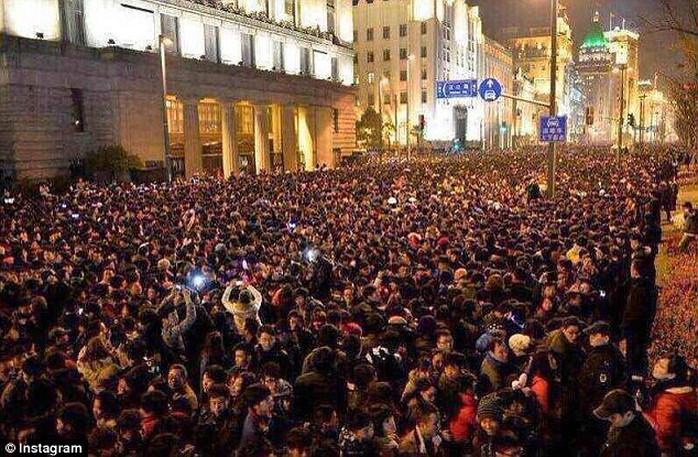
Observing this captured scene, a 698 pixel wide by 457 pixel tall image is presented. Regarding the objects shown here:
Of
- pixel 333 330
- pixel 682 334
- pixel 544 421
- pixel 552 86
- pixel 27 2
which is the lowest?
pixel 682 334

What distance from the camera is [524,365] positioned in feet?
22.2

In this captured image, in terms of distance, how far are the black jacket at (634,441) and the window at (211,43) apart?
44.9 m

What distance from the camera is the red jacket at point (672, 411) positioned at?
536 centimetres

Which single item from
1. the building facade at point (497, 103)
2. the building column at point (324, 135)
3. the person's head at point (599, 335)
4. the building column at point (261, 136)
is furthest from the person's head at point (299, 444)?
the building facade at point (497, 103)

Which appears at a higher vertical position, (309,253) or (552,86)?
(552,86)

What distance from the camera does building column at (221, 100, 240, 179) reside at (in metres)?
45.7

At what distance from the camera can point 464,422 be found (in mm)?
5672

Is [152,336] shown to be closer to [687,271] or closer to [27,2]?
[687,271]

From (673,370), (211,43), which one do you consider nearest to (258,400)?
(673,370)

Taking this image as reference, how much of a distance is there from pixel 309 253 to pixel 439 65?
252 ft

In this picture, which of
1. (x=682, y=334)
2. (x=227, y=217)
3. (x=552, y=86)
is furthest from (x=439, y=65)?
(x=682, y=334)

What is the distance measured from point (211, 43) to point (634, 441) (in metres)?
45.8

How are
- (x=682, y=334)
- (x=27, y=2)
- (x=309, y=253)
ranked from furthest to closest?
(x=27, y=2) → (x=309, y=253) → (x=682, y=334)

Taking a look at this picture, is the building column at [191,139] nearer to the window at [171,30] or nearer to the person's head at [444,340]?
the window at [171,30]
